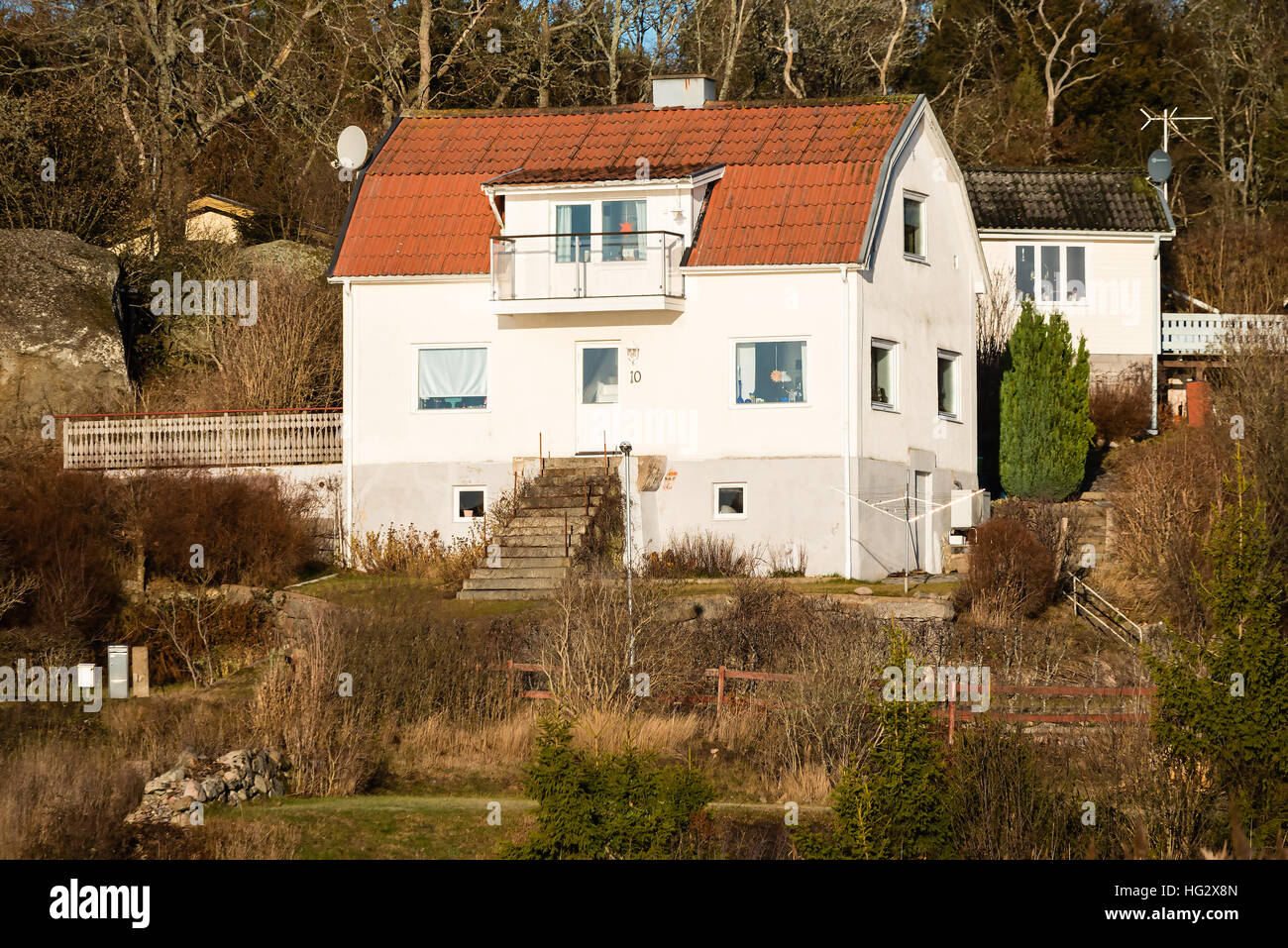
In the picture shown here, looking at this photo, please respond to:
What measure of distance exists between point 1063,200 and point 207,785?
27.2 meters

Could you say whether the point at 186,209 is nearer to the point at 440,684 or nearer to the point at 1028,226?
the point at 1028,226

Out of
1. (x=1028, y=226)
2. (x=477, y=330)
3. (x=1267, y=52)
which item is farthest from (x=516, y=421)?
(x=1267, y=52)

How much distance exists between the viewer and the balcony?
3128 cm

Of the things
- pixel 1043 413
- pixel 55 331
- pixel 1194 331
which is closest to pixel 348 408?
pixel 55 331

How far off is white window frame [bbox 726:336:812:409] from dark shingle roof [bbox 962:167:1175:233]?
981cm

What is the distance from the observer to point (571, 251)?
31.8 m

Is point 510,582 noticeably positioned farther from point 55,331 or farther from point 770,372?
point 55,331

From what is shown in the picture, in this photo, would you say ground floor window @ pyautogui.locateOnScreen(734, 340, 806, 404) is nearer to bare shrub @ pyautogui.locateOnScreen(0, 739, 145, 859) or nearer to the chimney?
the chimney

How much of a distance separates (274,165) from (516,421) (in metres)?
17.5

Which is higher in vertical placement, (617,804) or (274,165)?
(274,165)

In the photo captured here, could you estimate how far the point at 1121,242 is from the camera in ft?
132

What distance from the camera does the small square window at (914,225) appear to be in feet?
109

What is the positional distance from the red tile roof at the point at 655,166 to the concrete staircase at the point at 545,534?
4112 mm

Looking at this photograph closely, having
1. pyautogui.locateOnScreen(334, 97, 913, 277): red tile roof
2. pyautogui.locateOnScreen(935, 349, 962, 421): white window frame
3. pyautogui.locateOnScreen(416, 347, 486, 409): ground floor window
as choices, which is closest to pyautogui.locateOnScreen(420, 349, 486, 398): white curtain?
pyautogui.locateOnScreen(416, 347, 486, 409): ground floor window
